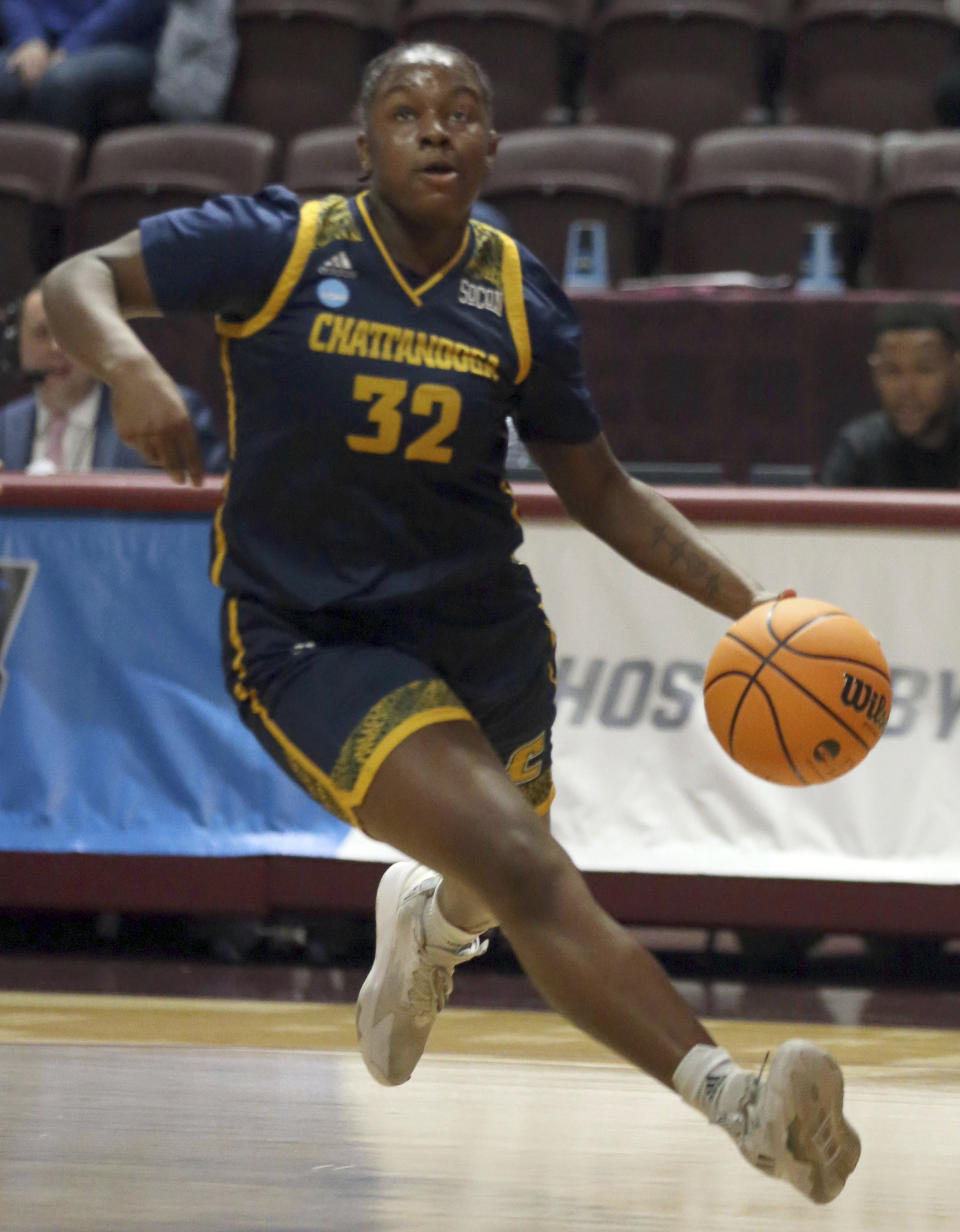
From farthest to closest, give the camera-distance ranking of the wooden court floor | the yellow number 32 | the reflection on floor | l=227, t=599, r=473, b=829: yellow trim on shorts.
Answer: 1. the reflection on floor
2. the yellow number 32
3. l=227, t=599, r=473, b=829: yellow trim on shorts
4. the wooden court floor

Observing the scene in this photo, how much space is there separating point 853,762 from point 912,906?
5.90ft

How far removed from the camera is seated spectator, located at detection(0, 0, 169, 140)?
8219mm

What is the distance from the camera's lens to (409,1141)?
297 centimetres

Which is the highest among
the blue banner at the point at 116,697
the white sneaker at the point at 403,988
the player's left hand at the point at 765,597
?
the player's left hand at the point at 765,597

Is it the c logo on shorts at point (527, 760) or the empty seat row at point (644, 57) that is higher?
the empty seat row at point (644, 57)

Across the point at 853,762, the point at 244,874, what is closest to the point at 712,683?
the point at 853,762

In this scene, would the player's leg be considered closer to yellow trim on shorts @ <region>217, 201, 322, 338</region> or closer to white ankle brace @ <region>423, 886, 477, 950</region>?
white ankle brace @ <region>423, 886, 477, 950</region>

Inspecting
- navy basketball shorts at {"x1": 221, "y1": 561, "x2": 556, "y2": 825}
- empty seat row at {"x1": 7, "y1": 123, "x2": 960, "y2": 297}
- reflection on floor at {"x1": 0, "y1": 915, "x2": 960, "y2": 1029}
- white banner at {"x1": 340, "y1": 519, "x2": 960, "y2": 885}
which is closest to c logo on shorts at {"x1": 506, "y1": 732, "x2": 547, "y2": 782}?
navy basketball shorts at {"x1": 221, "y1": 561, "x2": 556, "y2": 825}

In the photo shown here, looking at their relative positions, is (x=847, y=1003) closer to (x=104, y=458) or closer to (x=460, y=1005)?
(x=460, y=1005)

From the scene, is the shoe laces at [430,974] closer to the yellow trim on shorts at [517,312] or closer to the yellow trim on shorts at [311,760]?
the yellow trim on shorts at [311,760]

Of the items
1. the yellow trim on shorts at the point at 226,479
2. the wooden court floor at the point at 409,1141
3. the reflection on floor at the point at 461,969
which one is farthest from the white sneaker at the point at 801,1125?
the reflection on floor at the point at 461,969

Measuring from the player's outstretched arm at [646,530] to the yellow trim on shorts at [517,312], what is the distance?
0.19m

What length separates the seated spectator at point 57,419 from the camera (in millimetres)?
5871

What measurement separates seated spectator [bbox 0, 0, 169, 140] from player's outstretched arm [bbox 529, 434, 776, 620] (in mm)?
5741
